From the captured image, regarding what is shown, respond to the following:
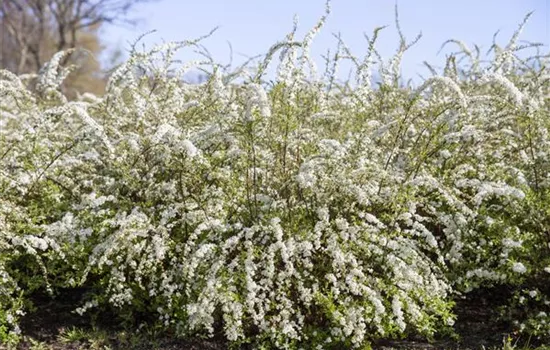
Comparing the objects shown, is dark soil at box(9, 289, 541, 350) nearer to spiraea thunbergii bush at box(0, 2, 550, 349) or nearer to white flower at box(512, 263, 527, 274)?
spiraea thunbergii bush at box(0, 2, 550, 349)

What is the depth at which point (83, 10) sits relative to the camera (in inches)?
933

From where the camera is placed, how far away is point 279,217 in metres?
3.50

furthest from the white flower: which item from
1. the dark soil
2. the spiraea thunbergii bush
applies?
the dark soil

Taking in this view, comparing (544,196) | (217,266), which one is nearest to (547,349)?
(544,196)

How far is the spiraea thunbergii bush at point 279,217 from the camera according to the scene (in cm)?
326

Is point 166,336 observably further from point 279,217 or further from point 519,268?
point 519,268

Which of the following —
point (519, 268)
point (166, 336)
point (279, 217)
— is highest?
point (279, 217)

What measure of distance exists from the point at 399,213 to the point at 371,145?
625 millimetres

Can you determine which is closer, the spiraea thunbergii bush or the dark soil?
the spiraea thunbergii bush

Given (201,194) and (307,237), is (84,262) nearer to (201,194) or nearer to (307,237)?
(201,194)

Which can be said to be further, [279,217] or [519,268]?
[279,217]

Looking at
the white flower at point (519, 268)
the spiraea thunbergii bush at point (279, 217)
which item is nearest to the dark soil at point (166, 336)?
the spiraea thunbergii bush at point (279, 217)

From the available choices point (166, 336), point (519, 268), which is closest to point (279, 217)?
point (166, 336)

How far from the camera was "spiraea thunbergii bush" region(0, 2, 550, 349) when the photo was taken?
10.7 feet
